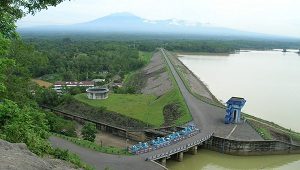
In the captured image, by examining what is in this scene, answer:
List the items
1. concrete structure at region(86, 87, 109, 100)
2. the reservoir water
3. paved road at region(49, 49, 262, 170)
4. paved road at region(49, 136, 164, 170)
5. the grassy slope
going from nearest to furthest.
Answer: paved road at region(49, 136, 164, 170)
paved road at region(49, 49, 262, 170)
the reservoir water
the grassy slope
concrete structure at region(86, 87, 109, 100)

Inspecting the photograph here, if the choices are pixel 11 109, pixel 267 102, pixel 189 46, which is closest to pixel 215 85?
pixel 267 102

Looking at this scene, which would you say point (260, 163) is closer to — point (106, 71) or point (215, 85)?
point (215, 85)

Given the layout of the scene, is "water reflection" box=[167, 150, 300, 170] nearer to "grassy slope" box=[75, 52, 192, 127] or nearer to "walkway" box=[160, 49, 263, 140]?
"walkway" box=[160, 49, 263, 140]

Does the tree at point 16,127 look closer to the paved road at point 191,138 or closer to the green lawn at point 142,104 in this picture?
the paved road at point 191,138

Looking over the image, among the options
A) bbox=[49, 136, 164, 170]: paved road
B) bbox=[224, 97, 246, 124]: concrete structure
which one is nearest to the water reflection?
bbox=[49, 136, 164, 170]: paved road

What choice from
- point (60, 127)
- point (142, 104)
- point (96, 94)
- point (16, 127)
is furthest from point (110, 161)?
point (96, 94)

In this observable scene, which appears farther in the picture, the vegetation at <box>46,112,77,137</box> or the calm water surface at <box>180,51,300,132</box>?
the calm water surface at <box>180,51,300,132</box>

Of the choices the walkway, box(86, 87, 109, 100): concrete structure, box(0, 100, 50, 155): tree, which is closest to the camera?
box(0, 100, 50, 155): tree

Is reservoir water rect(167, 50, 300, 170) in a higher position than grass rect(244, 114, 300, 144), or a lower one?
lower
